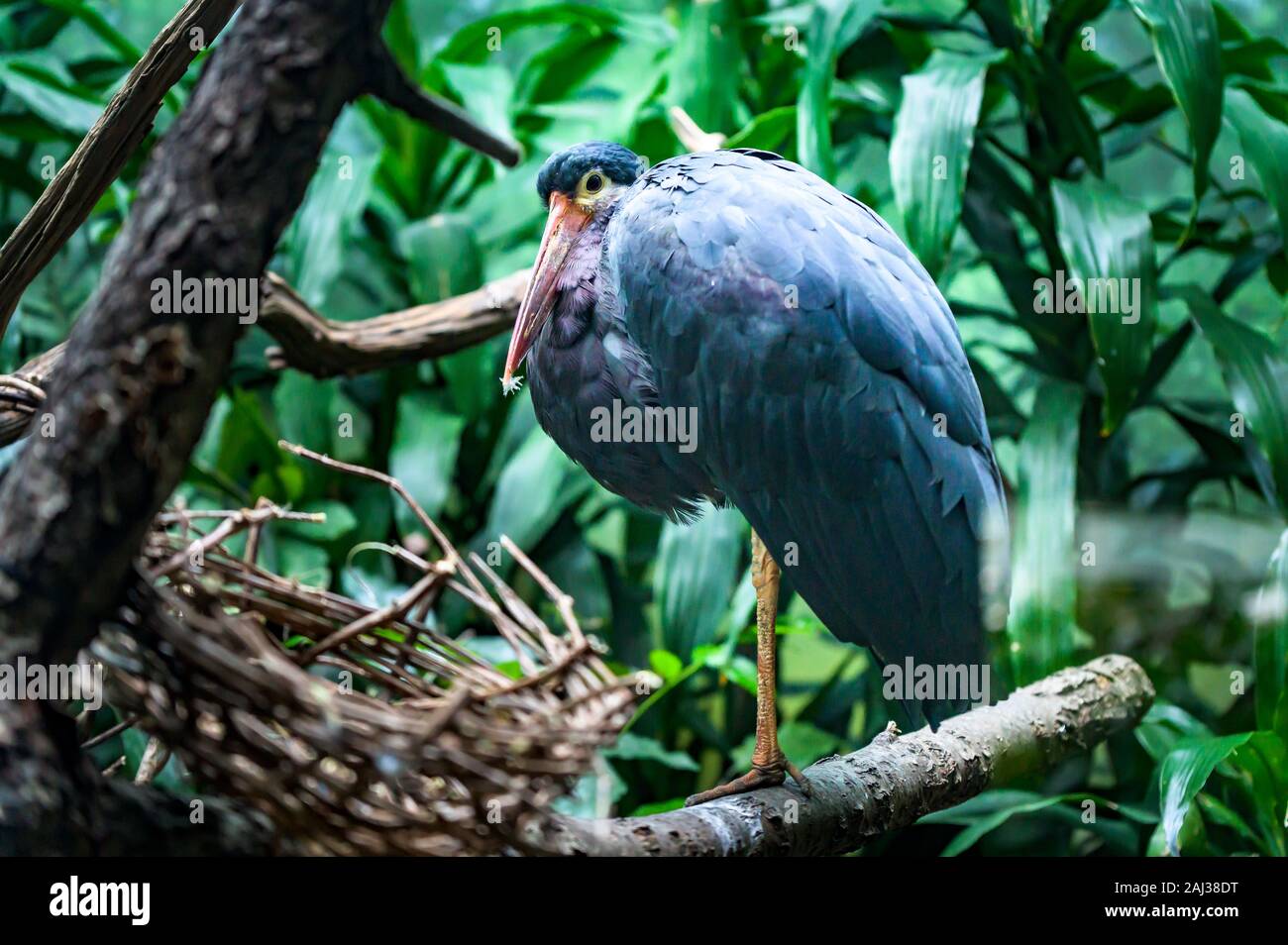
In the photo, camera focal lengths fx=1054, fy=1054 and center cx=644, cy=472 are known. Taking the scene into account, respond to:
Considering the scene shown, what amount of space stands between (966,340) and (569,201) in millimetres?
1102

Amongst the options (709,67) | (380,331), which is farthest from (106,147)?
(709,67)

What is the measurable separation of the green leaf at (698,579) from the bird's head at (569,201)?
2.10ft

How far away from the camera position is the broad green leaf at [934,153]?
139 centimetres

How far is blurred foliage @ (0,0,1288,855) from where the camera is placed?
1472 millimetres

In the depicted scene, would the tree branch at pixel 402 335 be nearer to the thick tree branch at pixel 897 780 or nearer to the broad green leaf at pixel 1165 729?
the thick tree branch at pixel 897 780

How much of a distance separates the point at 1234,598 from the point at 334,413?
163cm

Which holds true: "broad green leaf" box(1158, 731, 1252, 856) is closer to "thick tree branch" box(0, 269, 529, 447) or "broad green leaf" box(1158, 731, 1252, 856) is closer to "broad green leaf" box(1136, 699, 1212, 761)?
"broad green leaf" box(1136, 699, 1212, 761)

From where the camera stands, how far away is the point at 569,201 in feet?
3.38

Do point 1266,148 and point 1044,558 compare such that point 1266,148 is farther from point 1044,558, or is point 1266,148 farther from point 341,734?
point 341,734

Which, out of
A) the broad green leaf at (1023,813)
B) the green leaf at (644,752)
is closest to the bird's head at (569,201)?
the green leaf at (644,752)

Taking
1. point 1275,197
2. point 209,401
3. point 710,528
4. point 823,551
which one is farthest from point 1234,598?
point 209,401
